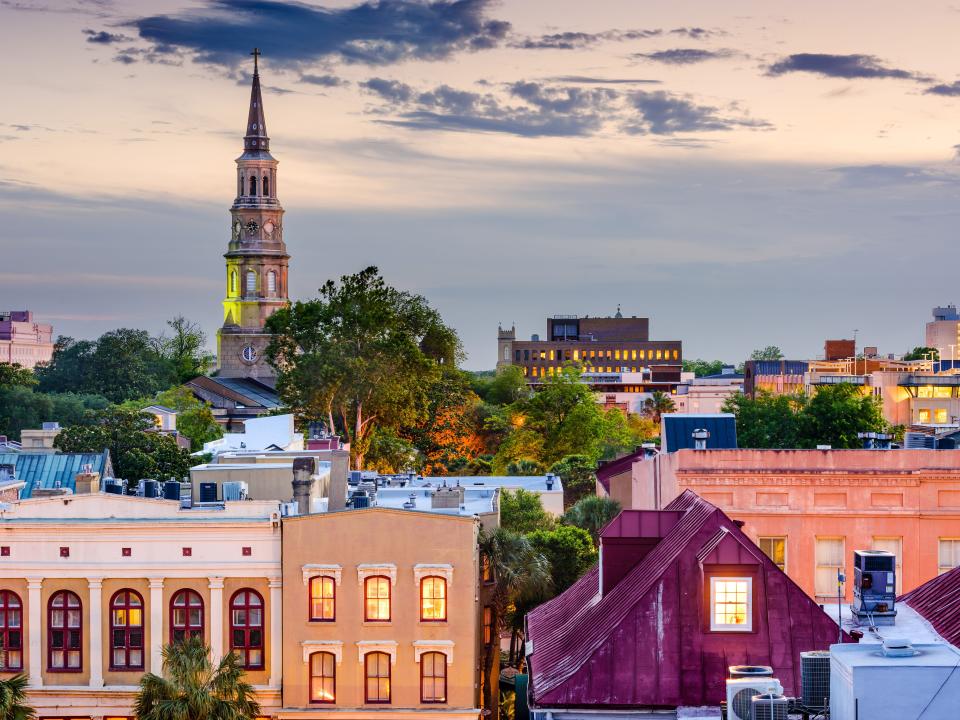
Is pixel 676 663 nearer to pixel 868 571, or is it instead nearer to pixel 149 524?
pixel 868 571

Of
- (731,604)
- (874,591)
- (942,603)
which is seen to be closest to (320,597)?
(731,604)

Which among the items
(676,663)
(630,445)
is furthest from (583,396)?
(676,663)

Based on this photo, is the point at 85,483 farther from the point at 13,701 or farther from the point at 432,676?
the point at 432,676

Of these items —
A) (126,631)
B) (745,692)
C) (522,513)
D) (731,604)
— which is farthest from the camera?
(522,513)

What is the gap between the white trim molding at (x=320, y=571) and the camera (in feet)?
134

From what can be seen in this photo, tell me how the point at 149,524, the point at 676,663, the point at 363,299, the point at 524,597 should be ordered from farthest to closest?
the point at 363,299
the point at 524,597
the point at 149,524
the point at 676,663

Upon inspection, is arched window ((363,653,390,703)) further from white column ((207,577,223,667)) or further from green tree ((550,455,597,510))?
green tree ((550,455,597,510))

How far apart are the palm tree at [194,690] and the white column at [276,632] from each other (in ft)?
9.21

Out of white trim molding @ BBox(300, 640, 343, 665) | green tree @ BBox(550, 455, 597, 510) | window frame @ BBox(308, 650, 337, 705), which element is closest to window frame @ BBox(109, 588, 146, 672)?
white trim molding @ BBox(300, 640, 343, 665)

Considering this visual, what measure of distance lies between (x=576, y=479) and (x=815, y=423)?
1605 centimetres

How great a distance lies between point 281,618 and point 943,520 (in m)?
18.0

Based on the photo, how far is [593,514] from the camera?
2564 inches

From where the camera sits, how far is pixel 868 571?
2591 cm

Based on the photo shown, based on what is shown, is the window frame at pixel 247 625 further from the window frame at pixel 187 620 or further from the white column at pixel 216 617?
the window frame at pixel 187 620
